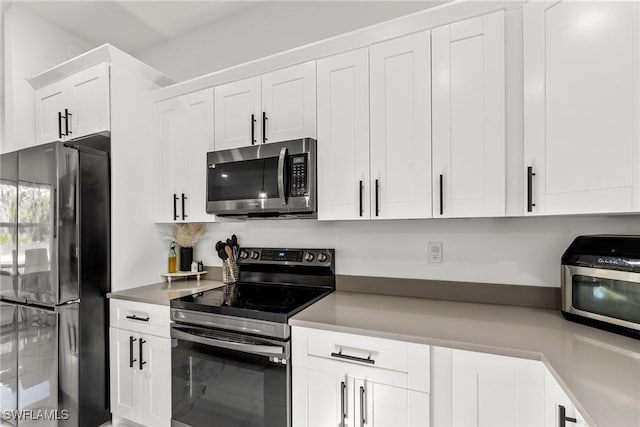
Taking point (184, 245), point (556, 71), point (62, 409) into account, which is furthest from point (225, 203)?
point (556, 71)

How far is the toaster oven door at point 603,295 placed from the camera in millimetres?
1144

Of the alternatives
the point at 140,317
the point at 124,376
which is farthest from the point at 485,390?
the point at 124,376

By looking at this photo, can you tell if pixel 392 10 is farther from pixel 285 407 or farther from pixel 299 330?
pixel 285 407

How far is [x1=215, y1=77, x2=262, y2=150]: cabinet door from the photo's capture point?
196 centimetres

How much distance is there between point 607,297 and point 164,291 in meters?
2.28

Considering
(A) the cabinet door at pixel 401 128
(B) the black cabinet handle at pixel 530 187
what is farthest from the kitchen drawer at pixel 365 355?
(B) the black cabinet handle at pixel 530 187

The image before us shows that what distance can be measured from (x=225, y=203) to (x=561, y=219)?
5.88ft

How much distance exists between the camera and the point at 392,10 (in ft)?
6.47

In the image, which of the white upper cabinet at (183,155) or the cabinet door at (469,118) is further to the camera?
the white upper cabinet at (183,155)

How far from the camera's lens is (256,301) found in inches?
68.8

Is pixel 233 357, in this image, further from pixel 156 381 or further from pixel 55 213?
pixel 55 213

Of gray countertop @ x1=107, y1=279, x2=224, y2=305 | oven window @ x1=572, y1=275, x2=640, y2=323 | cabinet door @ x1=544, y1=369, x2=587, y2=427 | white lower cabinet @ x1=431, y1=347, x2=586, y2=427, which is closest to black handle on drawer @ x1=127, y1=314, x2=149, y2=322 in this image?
gray countertop @ x1=107, y1=279, x2=224, y2=305

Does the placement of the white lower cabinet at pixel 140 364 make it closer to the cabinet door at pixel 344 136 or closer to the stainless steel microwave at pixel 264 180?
the stainless steel microwave at pixel 264 180

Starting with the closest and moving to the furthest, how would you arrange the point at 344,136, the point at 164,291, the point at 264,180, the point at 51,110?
the point at 344,136
the point at 264,180
the point at 164,291
the point at 51,110
